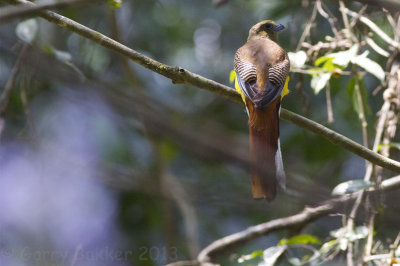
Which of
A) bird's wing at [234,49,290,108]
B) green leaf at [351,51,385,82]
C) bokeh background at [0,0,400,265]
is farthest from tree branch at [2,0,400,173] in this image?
bokeh background at [0,0,400,265]

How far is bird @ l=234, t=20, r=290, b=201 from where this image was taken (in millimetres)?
2580

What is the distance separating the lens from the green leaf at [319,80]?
9.80ft

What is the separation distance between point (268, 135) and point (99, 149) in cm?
256

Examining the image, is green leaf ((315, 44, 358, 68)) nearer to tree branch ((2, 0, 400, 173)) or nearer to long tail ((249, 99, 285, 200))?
long tail ((249, 99, 285, 200))

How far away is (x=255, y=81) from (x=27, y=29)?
4.56ft

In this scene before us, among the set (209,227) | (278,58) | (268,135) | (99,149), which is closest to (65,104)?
(99,149)

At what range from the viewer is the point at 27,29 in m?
3.43

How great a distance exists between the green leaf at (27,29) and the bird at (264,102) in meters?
1.20

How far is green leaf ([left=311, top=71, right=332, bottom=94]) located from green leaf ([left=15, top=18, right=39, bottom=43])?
5.11ft

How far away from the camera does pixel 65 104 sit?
5.46m

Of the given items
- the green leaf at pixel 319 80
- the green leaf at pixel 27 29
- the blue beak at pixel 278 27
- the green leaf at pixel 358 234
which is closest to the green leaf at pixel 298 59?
the green leaf at pixel 319 80

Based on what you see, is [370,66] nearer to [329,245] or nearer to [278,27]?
[329,245]

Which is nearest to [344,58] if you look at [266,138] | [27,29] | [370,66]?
[370,66]

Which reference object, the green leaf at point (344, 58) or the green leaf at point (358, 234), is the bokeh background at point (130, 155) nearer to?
the green leaf at point (344, 58)
